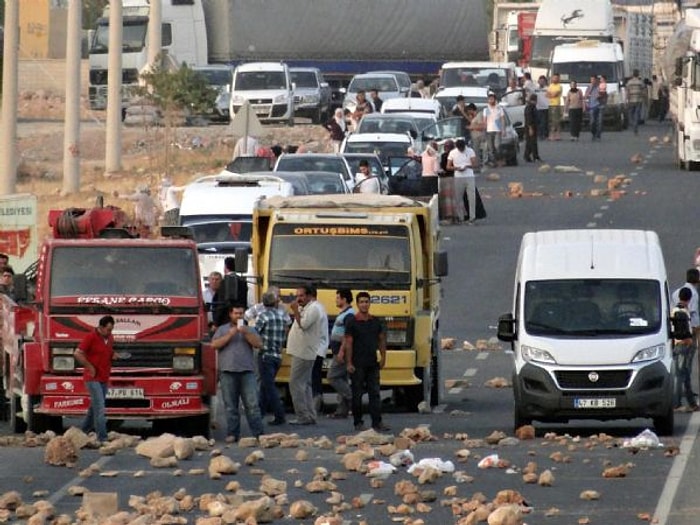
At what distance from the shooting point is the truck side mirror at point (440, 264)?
27.6 m

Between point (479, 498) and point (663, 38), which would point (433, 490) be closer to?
point (479, 498)

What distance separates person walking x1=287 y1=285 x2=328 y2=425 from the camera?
25641mm

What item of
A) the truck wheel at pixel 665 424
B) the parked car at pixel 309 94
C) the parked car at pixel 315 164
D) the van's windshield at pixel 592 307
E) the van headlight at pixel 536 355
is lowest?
the parked car at pixel 309 94

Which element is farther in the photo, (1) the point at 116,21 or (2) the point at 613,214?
(1) the point at 116,21

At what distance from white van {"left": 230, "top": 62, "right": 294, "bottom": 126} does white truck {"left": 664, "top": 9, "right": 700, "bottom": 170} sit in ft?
58.1

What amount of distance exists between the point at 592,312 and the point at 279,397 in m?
3.89

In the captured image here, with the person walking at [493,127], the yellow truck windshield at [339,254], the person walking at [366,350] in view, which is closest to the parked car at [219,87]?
the person walking at [493,127]

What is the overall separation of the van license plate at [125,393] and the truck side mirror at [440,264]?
5.06 metres

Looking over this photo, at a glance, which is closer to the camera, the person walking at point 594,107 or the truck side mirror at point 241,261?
the truck side mirror at point 241,261

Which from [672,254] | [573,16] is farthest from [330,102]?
[672,254]

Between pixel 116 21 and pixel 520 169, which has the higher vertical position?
pixel 116 21

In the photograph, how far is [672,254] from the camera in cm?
4288

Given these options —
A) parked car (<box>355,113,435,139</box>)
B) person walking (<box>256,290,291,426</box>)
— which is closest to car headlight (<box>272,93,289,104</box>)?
parked car (<box>355,113,435,139</box>)

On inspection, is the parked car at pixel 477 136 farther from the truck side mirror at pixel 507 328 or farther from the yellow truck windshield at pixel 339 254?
the truck side mirror at pixel 507 328
